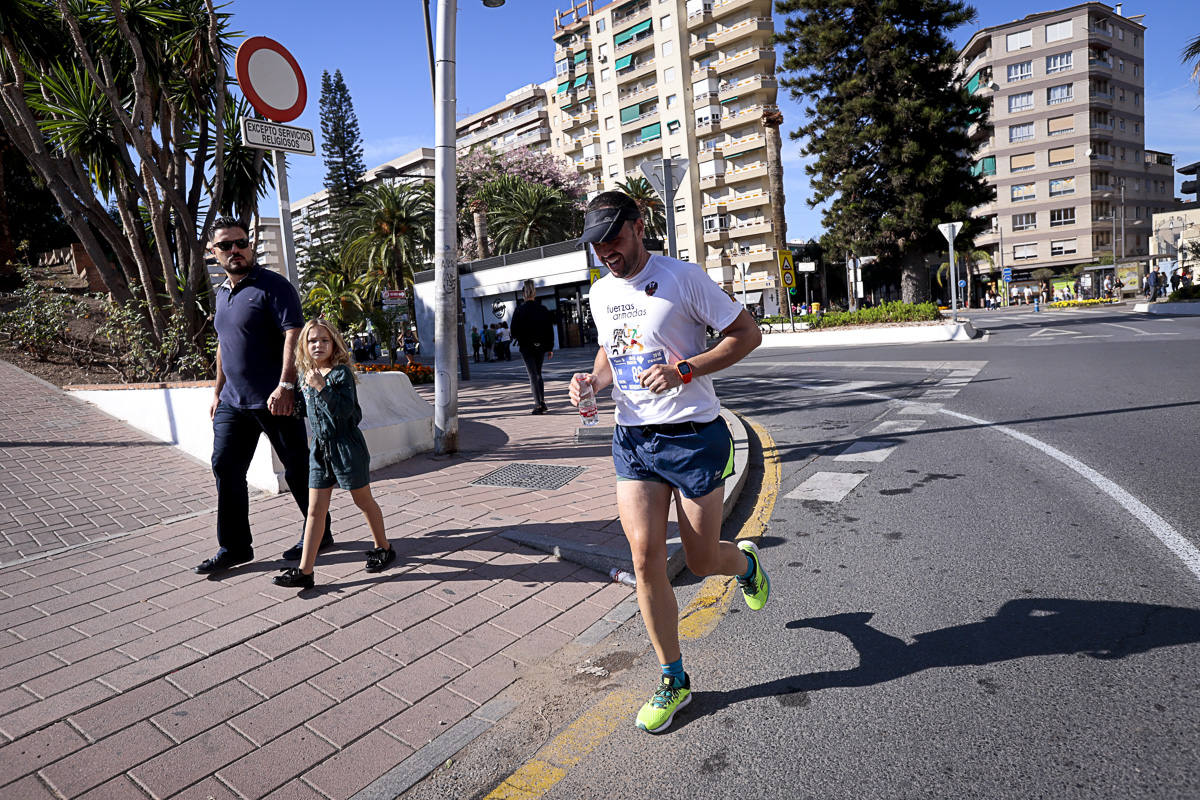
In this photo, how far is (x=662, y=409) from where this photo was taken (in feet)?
8.77

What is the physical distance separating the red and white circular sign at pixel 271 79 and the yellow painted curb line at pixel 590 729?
4.56 metres

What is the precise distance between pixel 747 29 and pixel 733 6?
7.09 ft

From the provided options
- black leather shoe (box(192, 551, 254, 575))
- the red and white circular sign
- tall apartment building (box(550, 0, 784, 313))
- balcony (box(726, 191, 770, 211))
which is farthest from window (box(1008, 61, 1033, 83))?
black leather shoe (box(192, 551, 254, 575))

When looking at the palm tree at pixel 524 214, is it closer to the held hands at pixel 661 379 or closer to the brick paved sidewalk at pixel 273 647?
the brick paved sidewalk at pixel 273 647

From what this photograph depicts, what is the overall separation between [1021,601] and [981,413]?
5.79 m

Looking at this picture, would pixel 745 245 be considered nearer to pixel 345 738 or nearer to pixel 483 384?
pixel 483 384

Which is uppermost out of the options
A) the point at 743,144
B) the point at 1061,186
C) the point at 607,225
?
the point at 743,144

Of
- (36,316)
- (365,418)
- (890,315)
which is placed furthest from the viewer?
(890,315)

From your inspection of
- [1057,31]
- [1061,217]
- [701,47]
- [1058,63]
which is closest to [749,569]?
[701,47]

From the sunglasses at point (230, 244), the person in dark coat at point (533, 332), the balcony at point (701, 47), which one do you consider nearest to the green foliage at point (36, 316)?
the person in dark coat at point (533, 332)

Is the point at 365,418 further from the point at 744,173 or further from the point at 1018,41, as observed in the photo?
the point at 1018,41

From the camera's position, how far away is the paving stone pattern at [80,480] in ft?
17.6

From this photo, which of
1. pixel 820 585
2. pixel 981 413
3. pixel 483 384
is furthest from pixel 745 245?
pixel 820 585

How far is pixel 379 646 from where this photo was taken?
134 inches
